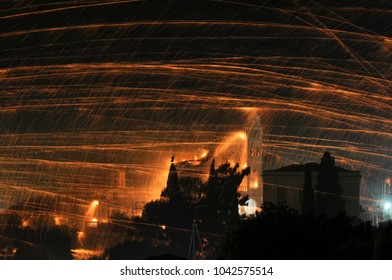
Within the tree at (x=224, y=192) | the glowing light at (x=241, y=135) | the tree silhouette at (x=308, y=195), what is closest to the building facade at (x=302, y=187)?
the tree at (x=224, y=192)

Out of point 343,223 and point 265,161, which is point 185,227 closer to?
point 265,161

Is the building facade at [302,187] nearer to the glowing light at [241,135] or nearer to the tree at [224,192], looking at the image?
the tree at [224,192]

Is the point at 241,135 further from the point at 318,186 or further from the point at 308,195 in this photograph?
the point at 308,195

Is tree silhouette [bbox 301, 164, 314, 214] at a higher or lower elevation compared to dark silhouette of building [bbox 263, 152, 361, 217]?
lower

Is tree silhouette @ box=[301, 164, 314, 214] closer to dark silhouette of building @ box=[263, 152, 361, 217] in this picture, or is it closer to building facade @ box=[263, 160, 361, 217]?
dark silhouette of building @ box=[263, 152, 361, 217]

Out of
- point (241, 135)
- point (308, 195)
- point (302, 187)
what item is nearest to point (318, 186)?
point (308, 195)

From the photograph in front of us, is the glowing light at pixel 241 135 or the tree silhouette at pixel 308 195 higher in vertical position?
the glowing light at pixel 241 135

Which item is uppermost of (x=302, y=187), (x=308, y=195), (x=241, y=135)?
(x=241, y=135)

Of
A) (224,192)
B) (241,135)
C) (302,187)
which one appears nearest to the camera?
(302,187)

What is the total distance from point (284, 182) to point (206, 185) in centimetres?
1281

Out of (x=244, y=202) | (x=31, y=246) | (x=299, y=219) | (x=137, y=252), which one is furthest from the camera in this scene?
(x=244, y=202)

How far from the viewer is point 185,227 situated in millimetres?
130375

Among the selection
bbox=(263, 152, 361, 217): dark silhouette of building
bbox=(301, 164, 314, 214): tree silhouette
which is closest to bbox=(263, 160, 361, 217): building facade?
bbox=(263, 152, 361, 217): dark silhouette of building
